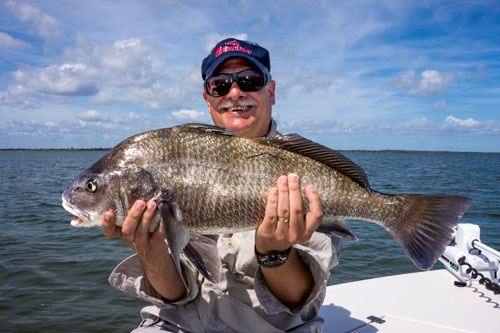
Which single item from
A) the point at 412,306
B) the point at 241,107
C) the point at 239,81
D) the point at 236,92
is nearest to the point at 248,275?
the point at 241,107

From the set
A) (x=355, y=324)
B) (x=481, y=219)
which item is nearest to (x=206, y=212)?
(x=355, y=324)

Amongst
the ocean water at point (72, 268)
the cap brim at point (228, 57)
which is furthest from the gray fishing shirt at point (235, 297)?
the ocean water at point (72, 268)

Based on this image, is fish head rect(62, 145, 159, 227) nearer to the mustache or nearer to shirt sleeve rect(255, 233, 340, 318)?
shirt sleeve rect(255, 233, 340, 318)

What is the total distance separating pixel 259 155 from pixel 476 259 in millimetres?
4163

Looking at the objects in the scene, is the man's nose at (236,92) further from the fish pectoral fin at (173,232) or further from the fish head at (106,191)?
the fish pectoral fin at (173,232)

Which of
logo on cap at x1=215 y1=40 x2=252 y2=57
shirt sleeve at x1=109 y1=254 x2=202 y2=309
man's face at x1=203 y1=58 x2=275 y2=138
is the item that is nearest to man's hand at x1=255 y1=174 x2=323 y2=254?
shirt sleeve at x1=109 y1=254 x2=202 y2=309

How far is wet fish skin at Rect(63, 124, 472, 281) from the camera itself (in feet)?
9.04

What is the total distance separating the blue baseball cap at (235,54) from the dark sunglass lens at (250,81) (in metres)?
0.09

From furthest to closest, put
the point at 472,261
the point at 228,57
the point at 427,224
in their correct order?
the point at 472,261 < the point at 228,57 < the point at 427,224

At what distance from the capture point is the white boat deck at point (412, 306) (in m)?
4.27

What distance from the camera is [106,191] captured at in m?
2.85

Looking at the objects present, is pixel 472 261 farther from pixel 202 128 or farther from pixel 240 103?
pixel 202 128

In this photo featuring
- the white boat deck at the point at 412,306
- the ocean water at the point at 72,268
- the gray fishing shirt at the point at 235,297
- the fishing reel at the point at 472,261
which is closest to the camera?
the gray fishing shirt at the point at 235,297

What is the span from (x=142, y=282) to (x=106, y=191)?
38.9 inches
